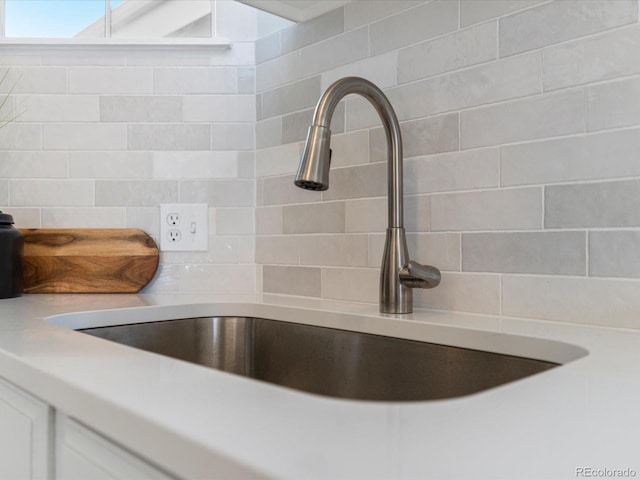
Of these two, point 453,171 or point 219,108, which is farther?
point 219,108

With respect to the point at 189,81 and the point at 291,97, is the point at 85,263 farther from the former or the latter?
the point at 291,97

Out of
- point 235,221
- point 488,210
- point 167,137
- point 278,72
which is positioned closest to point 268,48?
point 278,72

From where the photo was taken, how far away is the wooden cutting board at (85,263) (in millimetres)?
1370

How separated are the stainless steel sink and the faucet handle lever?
110mm

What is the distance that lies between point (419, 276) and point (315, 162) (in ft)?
0.85

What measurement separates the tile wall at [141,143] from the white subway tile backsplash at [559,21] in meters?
0.70

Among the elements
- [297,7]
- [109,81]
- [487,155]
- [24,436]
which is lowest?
[24,436]

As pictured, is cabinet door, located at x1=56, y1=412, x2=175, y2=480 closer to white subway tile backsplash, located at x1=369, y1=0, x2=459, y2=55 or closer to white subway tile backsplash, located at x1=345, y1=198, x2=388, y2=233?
white subway tile backsplash, located at x1=345, y1=198, x2=388, y2=233

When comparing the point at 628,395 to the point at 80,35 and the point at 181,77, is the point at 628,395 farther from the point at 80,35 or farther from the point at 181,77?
the point at 80,35

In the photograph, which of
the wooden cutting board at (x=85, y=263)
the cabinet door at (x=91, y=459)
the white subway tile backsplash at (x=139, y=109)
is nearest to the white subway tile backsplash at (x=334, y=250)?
the wooden cutting board at (x=85, y=263)

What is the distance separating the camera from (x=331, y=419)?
1.35 feet

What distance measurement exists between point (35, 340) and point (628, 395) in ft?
2.14

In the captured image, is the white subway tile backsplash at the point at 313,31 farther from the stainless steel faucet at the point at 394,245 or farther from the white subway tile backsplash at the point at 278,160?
the stainless steel faucet at the point at 394,245

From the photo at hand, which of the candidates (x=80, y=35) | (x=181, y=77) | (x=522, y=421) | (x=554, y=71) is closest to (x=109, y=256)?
(x=181, y=77)
